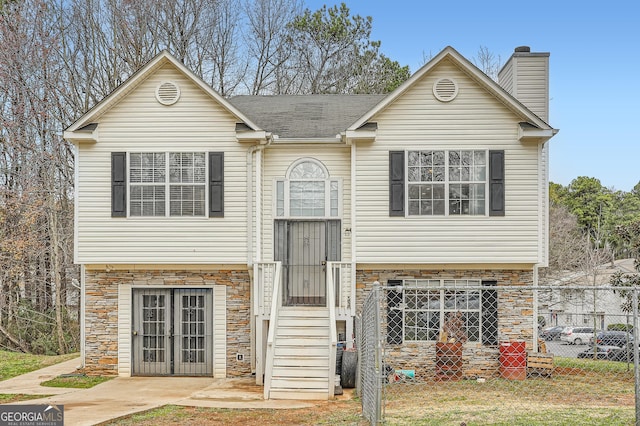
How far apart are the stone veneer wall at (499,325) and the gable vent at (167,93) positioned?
5.65m

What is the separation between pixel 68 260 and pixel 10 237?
221 centimetres

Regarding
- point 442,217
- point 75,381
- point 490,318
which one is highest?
point 442,217

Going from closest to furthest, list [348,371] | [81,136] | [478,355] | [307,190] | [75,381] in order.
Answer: [348,371]
[75,381]
[81,136]
[478,355]
[307,190]

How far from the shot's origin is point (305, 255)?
16.4 meters

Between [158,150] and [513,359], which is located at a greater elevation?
[158,150]

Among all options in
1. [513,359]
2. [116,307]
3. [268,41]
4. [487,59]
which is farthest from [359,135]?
[487,59]

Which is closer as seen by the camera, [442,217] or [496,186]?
[496,186]

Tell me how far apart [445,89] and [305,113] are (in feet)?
12.7

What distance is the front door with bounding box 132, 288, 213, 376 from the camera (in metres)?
16.2

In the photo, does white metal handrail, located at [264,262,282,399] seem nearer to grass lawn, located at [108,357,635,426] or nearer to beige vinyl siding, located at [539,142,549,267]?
grass lawn, located at [108,357,635,426]

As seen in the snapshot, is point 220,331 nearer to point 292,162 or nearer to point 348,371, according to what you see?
point 348,371

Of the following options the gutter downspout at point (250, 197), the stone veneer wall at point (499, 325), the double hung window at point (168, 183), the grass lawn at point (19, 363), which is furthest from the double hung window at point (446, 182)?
the grass lawn at point (19, 363)

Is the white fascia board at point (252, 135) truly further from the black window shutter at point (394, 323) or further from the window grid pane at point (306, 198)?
the black window shutter at point (394, 323)

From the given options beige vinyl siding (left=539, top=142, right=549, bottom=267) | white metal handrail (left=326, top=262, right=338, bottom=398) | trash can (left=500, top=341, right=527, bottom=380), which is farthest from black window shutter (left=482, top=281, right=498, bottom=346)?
white metal handrail (left=326, top=262, right=338, bottom=398)
